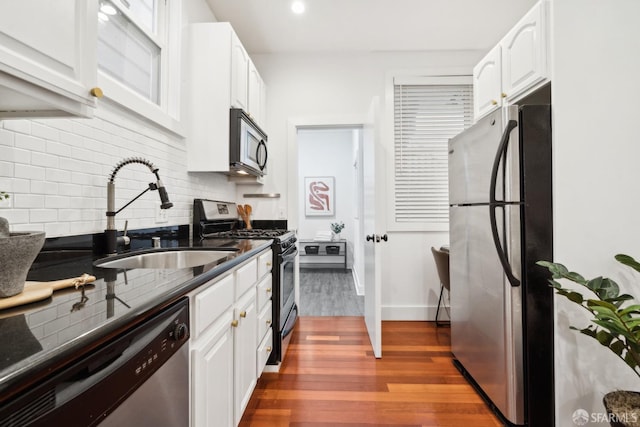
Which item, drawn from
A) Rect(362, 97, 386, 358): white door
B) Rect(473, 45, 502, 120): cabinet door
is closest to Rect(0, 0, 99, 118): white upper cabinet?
Rect(362, 97, 386, 358): white door

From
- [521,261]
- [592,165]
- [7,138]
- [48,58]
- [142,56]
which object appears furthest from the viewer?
[142,56]

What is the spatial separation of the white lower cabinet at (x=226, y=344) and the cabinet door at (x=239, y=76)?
137cm

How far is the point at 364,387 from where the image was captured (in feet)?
6.10

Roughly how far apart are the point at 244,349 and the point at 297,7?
8.39 ft

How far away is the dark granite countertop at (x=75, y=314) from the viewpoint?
15.8 inches

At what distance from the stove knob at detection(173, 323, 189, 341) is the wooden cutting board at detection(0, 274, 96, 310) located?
268 mm

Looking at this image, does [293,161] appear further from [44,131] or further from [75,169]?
[44,131]

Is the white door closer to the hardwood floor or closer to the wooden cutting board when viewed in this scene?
the hardwood floor

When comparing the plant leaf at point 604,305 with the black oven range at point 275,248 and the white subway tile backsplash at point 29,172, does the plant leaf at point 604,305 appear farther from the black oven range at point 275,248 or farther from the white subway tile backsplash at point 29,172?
the white subway tile backsplash at point 29,172

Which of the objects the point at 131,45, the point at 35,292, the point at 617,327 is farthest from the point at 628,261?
the point at 131,45

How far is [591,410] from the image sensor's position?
54.0 inches

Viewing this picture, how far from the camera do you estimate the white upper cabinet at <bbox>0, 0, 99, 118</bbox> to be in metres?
0.65

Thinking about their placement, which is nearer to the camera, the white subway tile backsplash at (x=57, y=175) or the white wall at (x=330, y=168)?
the white subway tile backsplash at (x=57, y=175)

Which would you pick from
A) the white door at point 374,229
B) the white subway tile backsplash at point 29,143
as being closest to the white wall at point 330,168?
the white door at point 374,229
